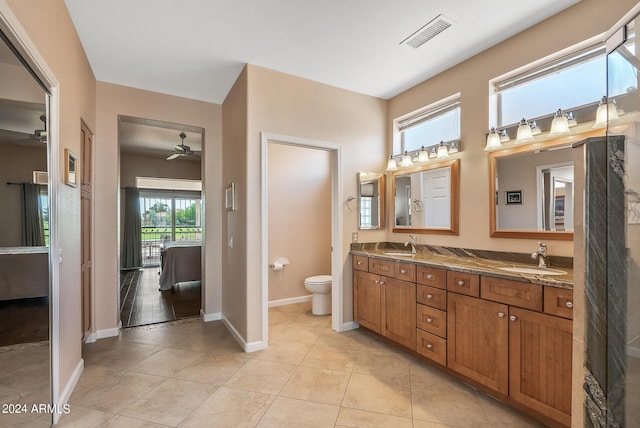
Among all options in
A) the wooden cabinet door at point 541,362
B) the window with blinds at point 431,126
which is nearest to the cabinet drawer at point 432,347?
the wooden cabinet door at point 541,362

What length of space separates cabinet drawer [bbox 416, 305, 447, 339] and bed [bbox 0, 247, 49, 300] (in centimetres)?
263

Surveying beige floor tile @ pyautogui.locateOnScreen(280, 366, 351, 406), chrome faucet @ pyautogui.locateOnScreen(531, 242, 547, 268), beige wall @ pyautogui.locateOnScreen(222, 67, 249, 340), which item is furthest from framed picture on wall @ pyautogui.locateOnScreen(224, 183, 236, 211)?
chrome faucet @ pyautogui.locateOnScreen(531, 242, 547, 268)

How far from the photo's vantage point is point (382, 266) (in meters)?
3.03

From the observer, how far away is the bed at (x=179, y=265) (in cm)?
530

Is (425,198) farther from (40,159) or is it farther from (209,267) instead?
(40,159)

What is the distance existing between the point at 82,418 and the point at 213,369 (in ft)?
2.90

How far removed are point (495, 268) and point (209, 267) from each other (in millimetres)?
3187

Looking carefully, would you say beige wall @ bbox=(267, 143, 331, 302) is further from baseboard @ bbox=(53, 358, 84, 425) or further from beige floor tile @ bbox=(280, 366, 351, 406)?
baseboard @ bbox=(53, 358, 84, 425)

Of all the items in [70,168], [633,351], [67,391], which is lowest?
[67,391]

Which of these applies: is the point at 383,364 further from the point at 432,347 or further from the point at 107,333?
the point at 107,333

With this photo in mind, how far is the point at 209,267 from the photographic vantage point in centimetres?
382

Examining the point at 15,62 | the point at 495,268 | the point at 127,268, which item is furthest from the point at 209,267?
the point at 127,268

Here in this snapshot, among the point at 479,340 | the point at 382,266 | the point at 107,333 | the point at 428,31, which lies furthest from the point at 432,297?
the point at 107,333

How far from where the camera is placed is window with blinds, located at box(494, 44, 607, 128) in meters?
2.08
